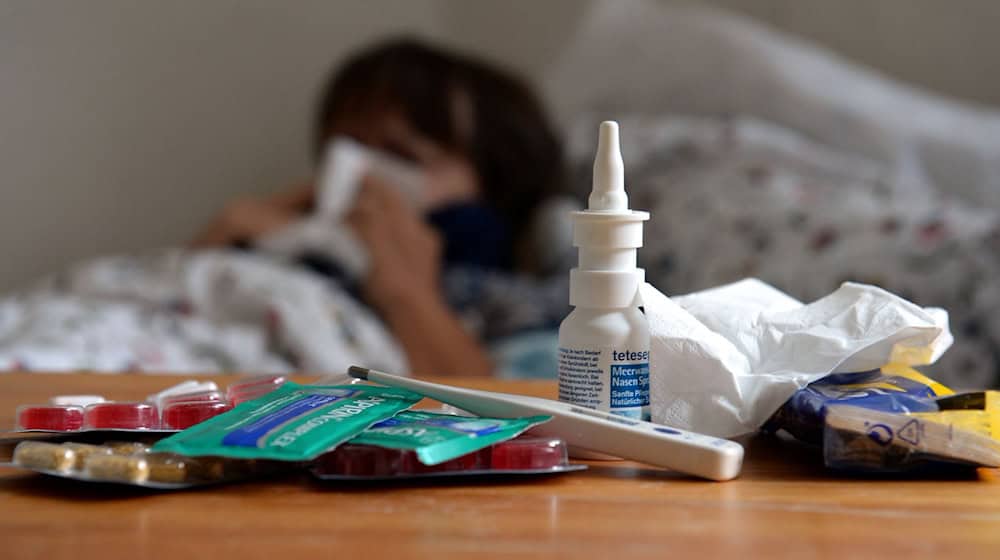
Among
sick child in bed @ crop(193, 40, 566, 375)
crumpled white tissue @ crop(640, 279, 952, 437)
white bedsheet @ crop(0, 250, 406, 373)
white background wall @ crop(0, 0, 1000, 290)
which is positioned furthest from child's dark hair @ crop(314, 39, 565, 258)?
crumpled white tissue @ crop(640, 279, 952, 437)

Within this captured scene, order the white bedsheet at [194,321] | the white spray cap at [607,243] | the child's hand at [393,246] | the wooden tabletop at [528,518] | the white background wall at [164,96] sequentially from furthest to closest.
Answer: the white background wall at [164,96] < the child's hand at [393,246] < the white bedsheet at [194,321] < the white spray cap at [607,243] < the wooden tabletop at [528,518]

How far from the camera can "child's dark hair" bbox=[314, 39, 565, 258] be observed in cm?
155

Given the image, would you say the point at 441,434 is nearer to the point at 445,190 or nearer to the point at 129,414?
the point at 129,414

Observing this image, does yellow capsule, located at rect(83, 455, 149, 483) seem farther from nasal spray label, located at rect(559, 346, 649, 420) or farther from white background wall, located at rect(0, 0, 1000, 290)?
white background wall, located at rect(0, 0, 1000, 290)

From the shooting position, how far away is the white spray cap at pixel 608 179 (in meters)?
0.40

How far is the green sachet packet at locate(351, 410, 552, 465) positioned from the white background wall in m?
1.47

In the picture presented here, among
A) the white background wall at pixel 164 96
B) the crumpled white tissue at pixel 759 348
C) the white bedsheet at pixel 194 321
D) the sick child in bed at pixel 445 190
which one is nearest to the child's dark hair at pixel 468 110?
the sick child in bed at pixel 445 190

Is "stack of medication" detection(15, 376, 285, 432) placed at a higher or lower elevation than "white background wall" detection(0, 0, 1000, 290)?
lower

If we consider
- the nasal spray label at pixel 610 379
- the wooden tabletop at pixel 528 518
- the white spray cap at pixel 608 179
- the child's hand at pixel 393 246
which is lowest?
the wooden tabletop at pixel 528 518

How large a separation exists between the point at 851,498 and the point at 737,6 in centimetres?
134

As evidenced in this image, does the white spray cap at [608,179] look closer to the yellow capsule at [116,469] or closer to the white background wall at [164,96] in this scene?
the yellow capsule at [116,469]

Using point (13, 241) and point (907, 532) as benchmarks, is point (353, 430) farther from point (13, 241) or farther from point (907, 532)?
point (13, 241)

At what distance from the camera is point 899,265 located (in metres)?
0.96

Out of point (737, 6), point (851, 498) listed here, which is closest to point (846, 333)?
point (851, 498)
